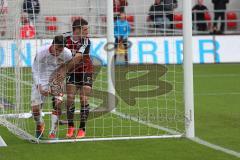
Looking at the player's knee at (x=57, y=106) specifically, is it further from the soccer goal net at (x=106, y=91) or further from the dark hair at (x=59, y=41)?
the dark hair at (x=59, y=41)

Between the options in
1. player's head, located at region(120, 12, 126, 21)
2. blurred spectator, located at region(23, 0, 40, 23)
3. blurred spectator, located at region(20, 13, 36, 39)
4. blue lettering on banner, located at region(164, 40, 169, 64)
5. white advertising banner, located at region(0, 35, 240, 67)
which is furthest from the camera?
blue lettering on banner, located at region(164, 40, 169, 64)

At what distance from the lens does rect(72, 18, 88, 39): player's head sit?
38.2ft

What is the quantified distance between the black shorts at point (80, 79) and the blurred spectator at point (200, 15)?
18.1 metres

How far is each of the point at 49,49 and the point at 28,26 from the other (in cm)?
321

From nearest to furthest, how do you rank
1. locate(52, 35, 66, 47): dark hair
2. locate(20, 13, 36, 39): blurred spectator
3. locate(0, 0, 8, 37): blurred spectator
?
locate(52, 35, 66, 47): dark hair → locate(0, 0, 8, 37): blurred spectator → locate(20, 13, 36, 39): blurred spectator

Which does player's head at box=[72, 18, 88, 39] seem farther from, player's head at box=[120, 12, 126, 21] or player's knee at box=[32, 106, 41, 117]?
player's head at box=[120, 12, 126, 21]

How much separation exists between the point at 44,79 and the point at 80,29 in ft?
3.31

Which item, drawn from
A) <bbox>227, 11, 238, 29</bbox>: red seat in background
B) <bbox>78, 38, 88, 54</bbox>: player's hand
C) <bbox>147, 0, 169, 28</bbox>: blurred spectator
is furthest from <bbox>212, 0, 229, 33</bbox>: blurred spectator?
<bbox>78, 38, 88, 54</bbox>: player's hand

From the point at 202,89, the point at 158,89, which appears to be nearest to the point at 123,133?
the point at 158,89

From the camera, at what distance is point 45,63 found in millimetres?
11875

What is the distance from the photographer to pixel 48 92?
11.7m

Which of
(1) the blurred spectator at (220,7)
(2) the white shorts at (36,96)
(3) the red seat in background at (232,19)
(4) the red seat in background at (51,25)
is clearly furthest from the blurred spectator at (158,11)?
(3) the red seat in background at (232,19)

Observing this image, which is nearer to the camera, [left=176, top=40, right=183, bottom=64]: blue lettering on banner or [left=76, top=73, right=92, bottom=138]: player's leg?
[left=76, top=73, right=92, bottom=138]: player's leg

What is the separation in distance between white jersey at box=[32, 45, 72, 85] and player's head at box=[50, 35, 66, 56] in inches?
4.2
